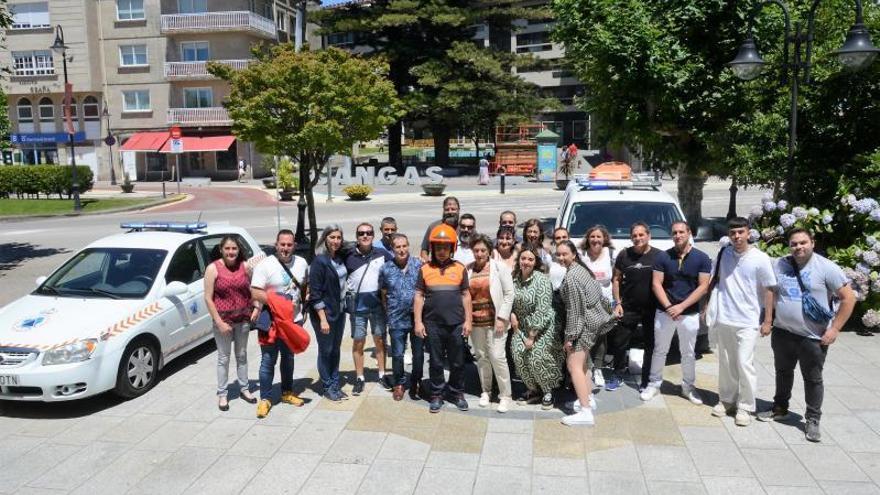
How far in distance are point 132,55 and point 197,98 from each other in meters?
5.17

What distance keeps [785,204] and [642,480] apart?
21.2ft

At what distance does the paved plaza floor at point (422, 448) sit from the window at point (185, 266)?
1.34 m

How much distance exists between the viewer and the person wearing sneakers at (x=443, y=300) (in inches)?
257

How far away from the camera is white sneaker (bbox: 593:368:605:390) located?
7457 mm

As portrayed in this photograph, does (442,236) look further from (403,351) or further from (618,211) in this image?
(618,211)

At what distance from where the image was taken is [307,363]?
8.60m

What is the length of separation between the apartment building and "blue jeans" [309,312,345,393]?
41.3 meters

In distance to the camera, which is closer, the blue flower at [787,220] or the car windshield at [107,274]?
the car windshield at [107,274]

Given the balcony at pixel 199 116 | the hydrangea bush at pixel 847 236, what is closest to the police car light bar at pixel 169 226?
the hydrangea bush at pixel 847 236

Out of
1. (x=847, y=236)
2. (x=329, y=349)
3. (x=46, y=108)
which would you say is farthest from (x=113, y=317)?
(x=46, y=108)

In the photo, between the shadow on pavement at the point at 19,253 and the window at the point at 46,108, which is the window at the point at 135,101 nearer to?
the window at the point at 46,108

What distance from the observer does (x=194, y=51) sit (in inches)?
1842

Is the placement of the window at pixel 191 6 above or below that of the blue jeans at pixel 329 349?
above

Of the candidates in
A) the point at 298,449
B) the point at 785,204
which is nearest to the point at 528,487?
the point at 298,449
